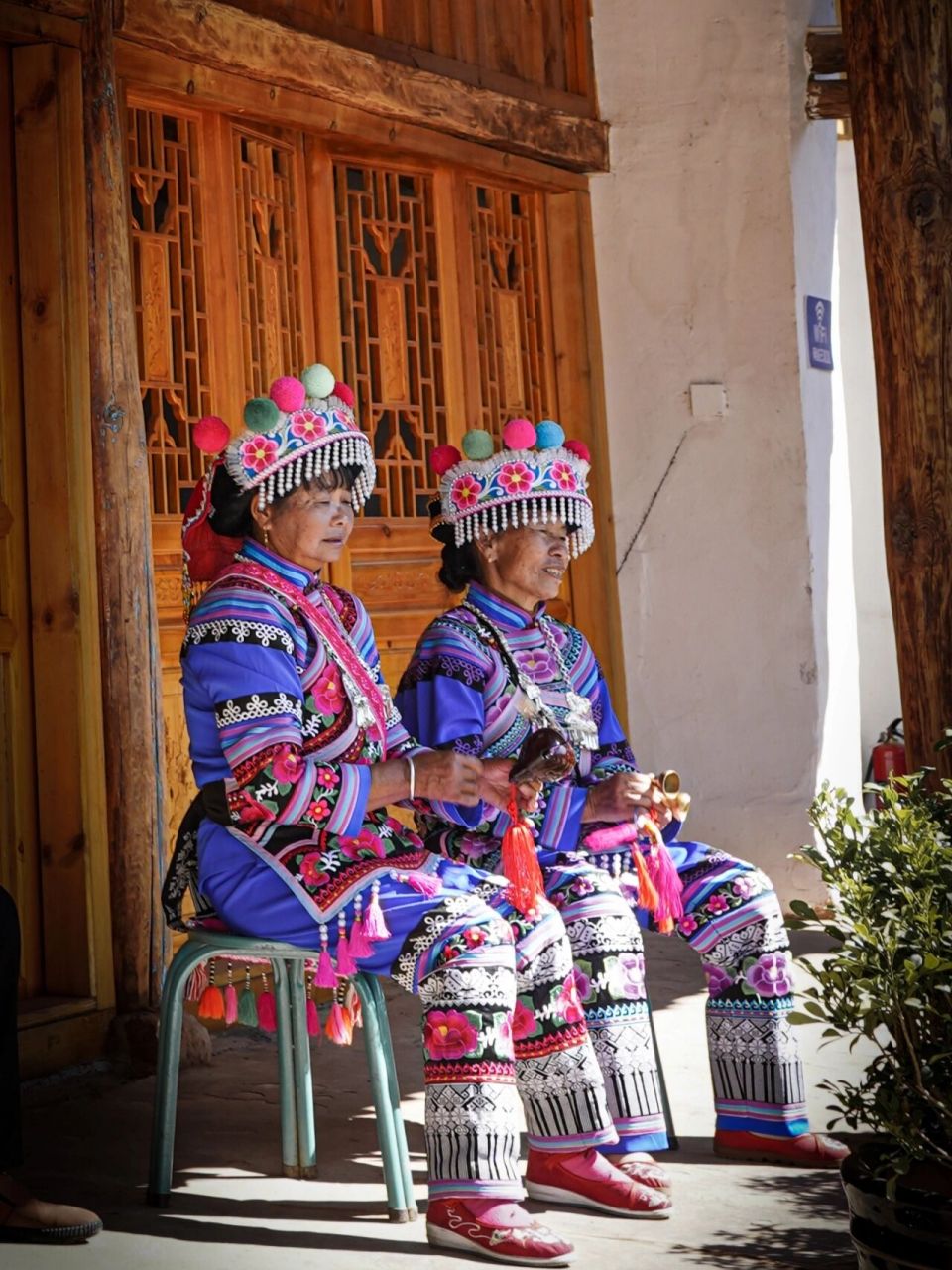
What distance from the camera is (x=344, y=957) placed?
10.8ft

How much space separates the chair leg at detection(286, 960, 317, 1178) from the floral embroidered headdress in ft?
2.91

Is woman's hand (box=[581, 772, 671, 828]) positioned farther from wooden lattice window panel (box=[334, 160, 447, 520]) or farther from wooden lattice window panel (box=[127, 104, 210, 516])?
wooden lattice window panel (box=[334, 160, 447, 520])

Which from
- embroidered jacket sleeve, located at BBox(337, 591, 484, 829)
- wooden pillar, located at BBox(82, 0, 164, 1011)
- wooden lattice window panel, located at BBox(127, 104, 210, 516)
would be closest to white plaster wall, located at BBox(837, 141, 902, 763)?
wooden lattice window panel, located at BBox(127, 104, 210, 516)

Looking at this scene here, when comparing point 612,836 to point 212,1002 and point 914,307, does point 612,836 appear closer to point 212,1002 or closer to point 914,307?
point 212,1002

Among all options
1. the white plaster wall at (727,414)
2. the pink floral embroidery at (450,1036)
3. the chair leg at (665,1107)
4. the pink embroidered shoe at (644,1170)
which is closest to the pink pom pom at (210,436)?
the pink floral embroidery at (450,1036)

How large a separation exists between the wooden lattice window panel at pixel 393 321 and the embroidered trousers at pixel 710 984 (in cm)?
237

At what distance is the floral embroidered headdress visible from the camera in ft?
11.6

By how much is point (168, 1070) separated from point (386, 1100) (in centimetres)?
44

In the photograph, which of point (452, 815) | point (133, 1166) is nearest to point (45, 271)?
point (452, 815)

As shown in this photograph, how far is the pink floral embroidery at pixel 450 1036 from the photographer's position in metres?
3.17

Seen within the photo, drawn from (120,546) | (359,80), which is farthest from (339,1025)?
(359,80)

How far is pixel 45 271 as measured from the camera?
15.0 feet

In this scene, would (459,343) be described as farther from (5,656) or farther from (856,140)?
(5,656)

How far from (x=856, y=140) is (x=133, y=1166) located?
3.06 m
